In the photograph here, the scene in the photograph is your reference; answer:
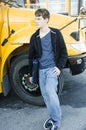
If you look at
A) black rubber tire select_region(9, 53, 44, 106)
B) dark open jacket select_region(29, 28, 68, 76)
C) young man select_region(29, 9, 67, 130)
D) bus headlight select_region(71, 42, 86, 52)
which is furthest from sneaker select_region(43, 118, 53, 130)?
bus headlight select_region(71, 42, 86, 52)

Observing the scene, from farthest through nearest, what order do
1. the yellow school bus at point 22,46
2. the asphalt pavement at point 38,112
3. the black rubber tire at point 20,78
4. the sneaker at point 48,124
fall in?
the black rubber tire at point 20,78 < the yellow school bus at point 22,46 < the asphalt pavement at point 38,112 < the sneaker at point 48,124

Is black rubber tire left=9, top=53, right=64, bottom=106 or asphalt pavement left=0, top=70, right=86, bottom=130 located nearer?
asphalt pavement left=0, top=70, right=86, bottom=130

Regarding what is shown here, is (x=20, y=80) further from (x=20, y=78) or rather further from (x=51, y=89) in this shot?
(x=51, y=89)

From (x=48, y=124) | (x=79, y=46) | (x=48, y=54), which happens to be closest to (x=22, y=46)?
(x=79, y=46)

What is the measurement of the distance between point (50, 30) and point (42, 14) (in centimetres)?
24

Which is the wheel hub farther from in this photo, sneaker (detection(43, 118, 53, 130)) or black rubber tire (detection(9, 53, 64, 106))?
sneaker (detection(43, 118, 53, 130))

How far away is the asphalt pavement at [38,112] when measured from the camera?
430 cm

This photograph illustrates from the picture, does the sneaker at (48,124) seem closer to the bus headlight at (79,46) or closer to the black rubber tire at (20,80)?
the black rubber tire at (20,80)

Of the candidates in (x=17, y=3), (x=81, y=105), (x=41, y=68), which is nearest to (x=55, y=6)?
(x=17, y=3)

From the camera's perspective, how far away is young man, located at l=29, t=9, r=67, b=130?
3598 millimetres

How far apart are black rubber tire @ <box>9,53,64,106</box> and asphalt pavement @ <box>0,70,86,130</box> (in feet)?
0.45

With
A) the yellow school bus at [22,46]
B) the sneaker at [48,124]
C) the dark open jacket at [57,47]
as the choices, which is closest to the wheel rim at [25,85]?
the yellow school bus at [22,46]

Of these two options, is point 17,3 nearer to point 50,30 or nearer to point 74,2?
point 50,30

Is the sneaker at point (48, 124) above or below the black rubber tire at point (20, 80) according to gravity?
below
